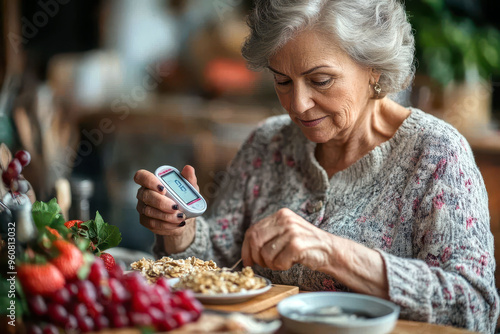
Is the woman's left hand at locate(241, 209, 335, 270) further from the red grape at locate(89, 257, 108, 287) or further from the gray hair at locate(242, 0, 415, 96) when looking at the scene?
the gray hair at locate(242, 0, 415, 96)

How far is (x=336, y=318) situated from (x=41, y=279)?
50 cm

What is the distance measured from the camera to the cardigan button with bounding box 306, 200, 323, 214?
1592mm

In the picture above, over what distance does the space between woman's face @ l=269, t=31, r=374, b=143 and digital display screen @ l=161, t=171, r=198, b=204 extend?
358mm

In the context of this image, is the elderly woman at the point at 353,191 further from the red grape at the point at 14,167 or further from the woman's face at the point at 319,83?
the red grape at the point at 14,167

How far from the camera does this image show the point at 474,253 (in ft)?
4.04

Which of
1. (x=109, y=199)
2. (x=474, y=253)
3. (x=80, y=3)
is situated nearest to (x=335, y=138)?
(x=474, y=253)

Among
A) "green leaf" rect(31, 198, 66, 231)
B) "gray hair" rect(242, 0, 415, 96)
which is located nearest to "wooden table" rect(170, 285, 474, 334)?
"green leaf" rect(31, 198, 66, 231)

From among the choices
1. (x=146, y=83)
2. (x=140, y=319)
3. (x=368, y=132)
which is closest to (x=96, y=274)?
(x=140, y=319)

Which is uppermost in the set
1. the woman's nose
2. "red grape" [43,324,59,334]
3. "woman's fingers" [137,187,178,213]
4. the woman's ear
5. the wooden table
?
the woman's ear

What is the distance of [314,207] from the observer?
5.27 feet

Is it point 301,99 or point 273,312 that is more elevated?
point 301,99

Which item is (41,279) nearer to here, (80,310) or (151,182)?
(80,310)

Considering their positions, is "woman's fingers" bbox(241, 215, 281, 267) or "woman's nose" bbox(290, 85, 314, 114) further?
"woman's nose" bbox(290, 85, 314, 114)

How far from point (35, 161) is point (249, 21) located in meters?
2.38
